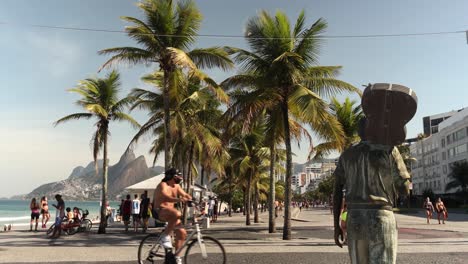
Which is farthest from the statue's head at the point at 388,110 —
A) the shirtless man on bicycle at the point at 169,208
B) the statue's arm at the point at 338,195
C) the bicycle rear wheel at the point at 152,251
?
the bicycle rear wheel at the point at 152,251

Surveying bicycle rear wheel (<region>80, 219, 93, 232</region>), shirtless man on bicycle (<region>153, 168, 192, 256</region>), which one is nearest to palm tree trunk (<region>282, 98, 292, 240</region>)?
shirtless man on bicycle (<region>153, 168, 192, 256</region>)

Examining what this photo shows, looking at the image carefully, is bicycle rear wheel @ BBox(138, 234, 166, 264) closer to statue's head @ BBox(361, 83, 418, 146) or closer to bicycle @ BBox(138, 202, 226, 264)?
bicycle @ BBox(138, 202, 226, 264)

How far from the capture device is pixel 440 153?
288 feet

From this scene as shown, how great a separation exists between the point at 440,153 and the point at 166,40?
83.6 m

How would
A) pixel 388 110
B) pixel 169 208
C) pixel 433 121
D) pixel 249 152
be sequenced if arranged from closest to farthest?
1. pixel 388 110
2. pixel 169 208
3. pixel 249 152
4. pixel 433 121

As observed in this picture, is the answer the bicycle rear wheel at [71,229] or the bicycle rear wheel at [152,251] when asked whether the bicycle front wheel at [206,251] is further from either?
the bicycle rear wheel at [71,229]

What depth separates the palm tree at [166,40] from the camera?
1722cm

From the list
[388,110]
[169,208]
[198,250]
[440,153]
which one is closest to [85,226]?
[169,208]

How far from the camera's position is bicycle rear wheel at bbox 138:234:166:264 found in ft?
28.2

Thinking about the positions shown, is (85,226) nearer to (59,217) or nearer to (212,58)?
(59,217)

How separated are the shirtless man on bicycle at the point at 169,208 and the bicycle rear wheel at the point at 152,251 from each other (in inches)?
15.3

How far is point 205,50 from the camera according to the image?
17.7m

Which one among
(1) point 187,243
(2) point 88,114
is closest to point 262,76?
(2) point 88,114

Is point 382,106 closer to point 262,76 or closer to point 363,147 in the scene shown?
point 363,147
